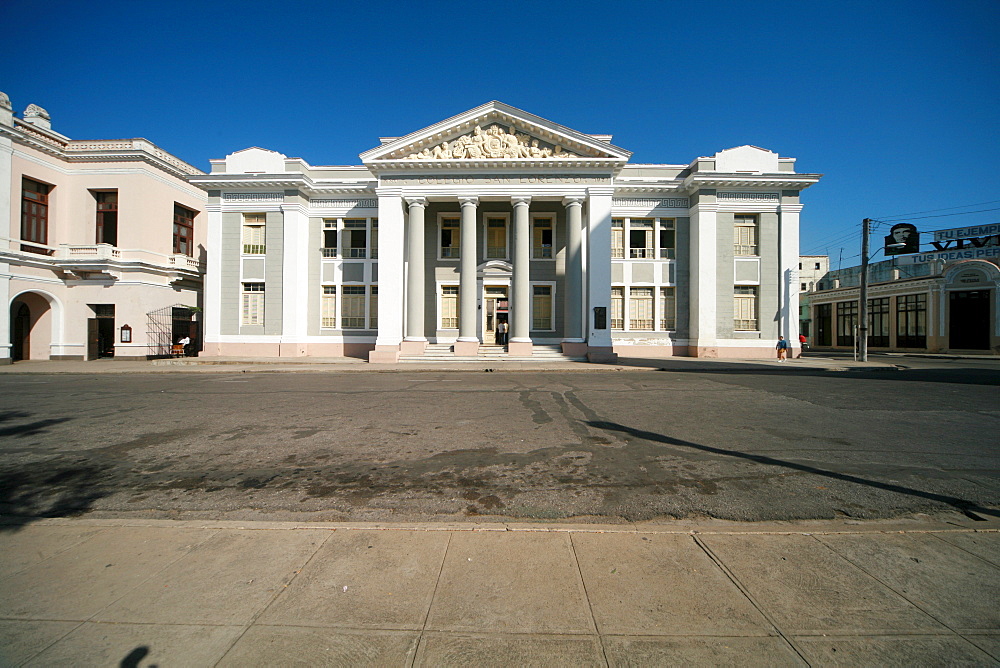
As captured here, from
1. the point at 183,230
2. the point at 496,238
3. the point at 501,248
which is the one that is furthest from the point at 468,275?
the point at 183,230

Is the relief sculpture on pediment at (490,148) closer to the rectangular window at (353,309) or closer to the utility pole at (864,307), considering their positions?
the rectangular window at (353,309)

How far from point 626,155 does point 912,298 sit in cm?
2934

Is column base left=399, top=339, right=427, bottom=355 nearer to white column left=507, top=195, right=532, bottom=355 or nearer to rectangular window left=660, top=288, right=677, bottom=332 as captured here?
white column left=507, top=195, right=532, bottom=355

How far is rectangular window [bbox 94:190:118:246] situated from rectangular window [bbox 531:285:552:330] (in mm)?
23405

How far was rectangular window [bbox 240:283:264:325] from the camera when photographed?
25188mm

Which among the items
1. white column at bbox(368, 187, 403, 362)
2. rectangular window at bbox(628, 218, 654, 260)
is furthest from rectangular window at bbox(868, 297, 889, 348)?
white column at bbox(368, 187, 403, 362)

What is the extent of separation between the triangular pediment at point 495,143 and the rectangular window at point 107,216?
1432 cm

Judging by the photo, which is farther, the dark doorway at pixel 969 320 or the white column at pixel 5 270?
the dark doorway at pixel 969 320

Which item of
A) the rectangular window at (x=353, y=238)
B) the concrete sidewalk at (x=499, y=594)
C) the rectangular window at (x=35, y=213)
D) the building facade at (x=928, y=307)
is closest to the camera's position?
the concrete sidewalk at (x=499, y=594)

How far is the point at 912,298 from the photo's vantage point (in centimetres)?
3444

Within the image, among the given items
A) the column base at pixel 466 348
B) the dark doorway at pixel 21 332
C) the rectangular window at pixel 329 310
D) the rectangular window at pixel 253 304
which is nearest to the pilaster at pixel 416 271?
the column base at pixel 466 348

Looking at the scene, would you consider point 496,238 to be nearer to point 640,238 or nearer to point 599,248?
point 599,248

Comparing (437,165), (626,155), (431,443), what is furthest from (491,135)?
(431,443)

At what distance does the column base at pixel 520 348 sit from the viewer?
22141 millimetres
